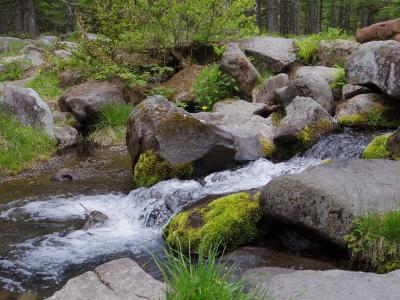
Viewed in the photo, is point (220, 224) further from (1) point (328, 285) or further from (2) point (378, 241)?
(1) point (328, 285)

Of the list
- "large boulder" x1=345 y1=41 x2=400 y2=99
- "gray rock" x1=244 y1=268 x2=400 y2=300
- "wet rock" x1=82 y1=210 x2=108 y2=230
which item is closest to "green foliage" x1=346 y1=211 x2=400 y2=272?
"gray rock" x1=244 y1=268 x2=400 y2=300

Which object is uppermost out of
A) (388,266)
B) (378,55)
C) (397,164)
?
(378,55)

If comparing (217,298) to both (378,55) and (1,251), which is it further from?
(378,55)

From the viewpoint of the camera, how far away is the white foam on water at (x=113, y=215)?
621 centimetres

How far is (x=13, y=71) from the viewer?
19.4 metres

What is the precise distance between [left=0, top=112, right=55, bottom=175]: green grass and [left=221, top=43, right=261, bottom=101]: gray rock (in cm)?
525

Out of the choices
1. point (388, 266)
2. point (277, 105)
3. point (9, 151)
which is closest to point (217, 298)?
point (388, 266)

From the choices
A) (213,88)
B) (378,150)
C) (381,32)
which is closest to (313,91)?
(213,88)

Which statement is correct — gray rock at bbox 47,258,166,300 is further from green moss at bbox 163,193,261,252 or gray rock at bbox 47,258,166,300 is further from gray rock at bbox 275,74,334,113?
gray rock at bbox 275,74,334,113

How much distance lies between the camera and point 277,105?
12.2 metres

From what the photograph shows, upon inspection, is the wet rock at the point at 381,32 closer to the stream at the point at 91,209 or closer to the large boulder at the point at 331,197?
the stream at the point at 91,209

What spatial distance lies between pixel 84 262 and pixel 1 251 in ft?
4.14

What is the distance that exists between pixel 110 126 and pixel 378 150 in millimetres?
7506

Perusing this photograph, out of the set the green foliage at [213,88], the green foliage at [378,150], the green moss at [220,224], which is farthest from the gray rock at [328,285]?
the green foliage at [213,88]
